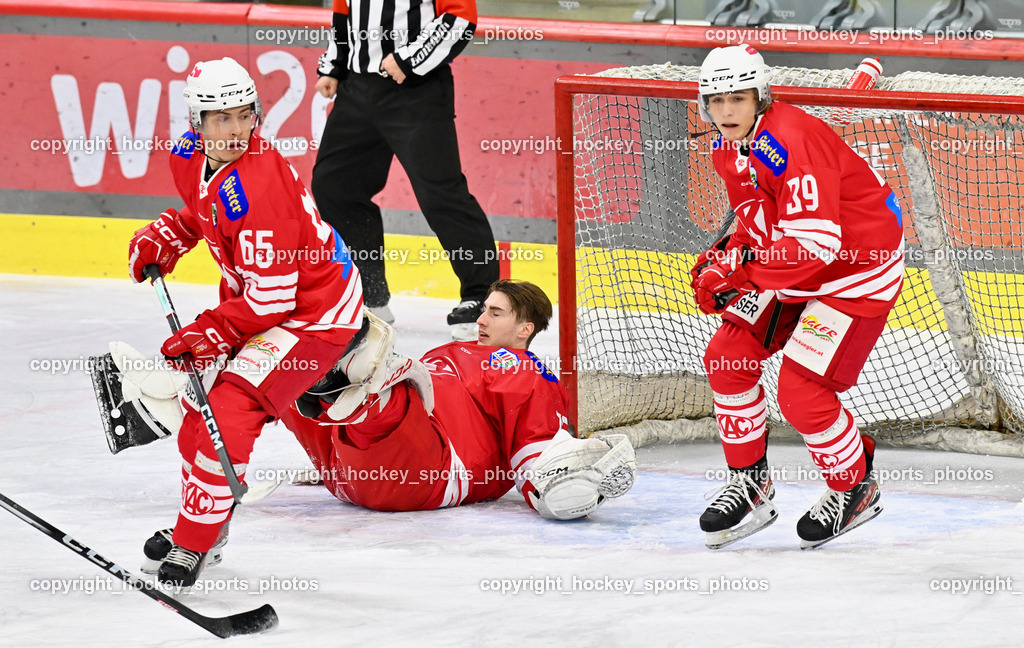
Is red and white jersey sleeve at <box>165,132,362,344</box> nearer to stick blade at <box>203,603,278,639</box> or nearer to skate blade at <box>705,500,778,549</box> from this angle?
stick blade at <box>203,603,278,639</box>

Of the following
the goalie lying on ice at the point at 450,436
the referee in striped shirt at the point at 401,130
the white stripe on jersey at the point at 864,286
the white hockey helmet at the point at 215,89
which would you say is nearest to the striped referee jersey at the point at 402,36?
the referee in striped shirt at the point at 401,130

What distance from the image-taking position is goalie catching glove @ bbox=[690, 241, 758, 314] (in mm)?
3369

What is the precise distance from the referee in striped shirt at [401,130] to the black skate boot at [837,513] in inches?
88.0

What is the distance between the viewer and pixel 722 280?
11.1ft

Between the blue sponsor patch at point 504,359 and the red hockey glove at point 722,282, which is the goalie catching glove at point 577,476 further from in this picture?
the red hockey glove at point 722,282

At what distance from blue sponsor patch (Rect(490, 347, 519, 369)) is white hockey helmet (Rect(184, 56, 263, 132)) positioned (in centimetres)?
107

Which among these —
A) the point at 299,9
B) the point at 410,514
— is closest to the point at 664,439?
the point at 410,514

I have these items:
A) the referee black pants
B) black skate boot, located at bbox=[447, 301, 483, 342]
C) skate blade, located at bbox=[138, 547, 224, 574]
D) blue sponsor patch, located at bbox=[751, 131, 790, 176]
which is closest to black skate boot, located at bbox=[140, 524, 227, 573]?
skate blade, located at bbox=[138, 547, 224, 574]

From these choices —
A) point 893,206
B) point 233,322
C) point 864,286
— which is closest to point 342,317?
Answer: point 233,322

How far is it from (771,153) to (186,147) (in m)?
1.32

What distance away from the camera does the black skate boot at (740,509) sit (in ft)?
11.1

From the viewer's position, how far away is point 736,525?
3.43m

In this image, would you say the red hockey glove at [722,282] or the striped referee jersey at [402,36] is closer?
the red hockey glove at [722,282]

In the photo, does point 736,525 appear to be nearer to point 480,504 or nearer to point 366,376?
point 480,504
